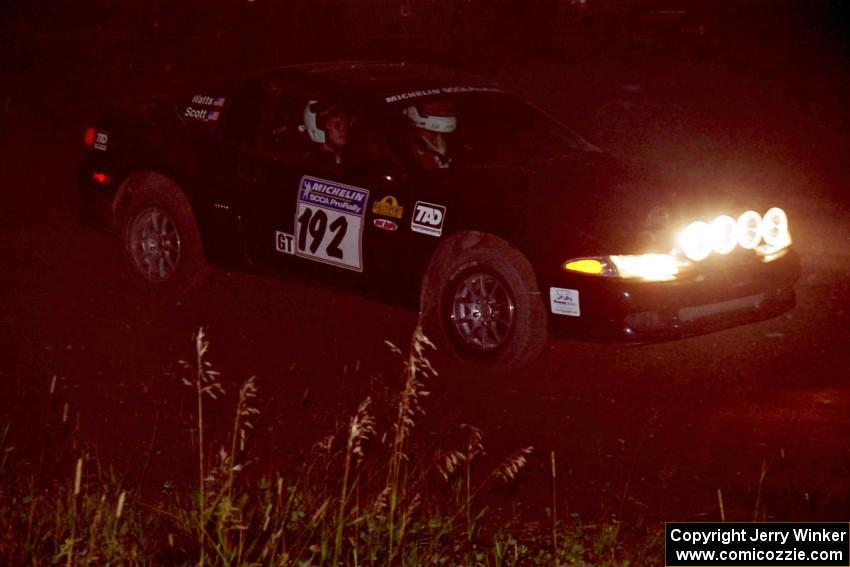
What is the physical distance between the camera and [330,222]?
25.7 ft

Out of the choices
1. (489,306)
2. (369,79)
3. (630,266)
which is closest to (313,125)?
(369,79)

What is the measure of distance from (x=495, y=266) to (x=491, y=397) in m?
0.69

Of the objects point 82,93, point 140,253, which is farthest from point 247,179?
point 82,93

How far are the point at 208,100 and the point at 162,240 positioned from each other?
93 centimetres

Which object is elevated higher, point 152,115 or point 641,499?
point 152,115

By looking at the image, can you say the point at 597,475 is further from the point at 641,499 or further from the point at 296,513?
the point at 296,513

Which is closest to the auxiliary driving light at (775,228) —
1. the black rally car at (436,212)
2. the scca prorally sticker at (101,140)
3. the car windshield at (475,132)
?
the black rally car at (436,212)

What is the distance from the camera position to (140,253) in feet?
29.3

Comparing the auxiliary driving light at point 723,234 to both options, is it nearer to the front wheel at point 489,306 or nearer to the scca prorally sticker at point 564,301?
the scca prorally sticker at point 564,301

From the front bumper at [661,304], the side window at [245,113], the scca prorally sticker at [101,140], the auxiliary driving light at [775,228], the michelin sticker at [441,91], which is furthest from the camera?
the scca prorally sticker at [101,140]

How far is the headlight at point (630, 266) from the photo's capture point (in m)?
6.89

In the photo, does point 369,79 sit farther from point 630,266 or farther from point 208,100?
point 630,266

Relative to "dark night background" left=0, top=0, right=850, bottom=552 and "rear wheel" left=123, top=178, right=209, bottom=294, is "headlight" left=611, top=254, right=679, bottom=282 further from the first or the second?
"rear wheel" left=123, top=178, right=209, bottom=294

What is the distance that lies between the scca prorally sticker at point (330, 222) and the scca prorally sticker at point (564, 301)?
1.23 m
